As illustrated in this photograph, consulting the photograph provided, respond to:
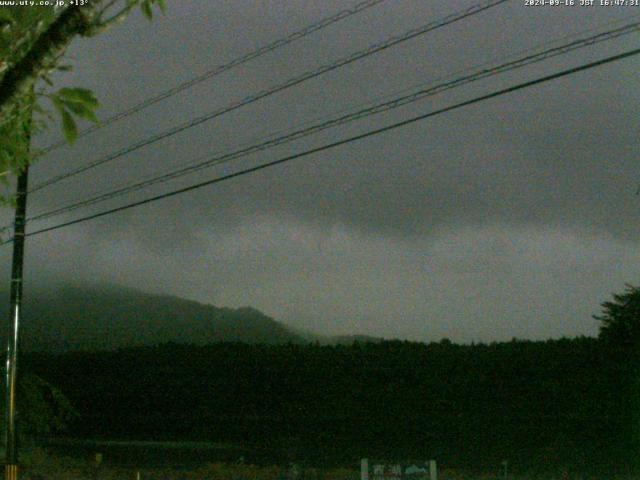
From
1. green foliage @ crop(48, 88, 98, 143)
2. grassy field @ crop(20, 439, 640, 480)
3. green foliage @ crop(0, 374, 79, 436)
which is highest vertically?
green foliage @ crop(48, 88, 98, 143)

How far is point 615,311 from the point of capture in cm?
2891

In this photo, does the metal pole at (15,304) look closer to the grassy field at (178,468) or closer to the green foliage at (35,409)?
the grassy field at (178,468)

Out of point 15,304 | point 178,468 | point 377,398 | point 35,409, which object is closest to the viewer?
point 15,304

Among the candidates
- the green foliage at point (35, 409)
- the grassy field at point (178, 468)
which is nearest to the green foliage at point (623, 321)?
the grassy field at point (178, 468)

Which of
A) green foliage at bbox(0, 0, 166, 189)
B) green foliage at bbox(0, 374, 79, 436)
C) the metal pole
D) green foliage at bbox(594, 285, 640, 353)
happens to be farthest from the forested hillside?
green foliage at bbox(0, 0, 166, 189)

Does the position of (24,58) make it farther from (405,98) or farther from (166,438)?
(166,438)

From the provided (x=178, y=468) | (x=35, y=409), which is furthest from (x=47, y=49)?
(x=35, y=409)

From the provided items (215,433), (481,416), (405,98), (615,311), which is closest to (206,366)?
(215,433)

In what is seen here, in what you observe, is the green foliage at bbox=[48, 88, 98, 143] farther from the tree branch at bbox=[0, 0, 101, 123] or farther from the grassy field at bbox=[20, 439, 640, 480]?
the grassy field at bbox=[20, 439, 640, 480]

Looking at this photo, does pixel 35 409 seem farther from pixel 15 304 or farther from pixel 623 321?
pixel 623 321

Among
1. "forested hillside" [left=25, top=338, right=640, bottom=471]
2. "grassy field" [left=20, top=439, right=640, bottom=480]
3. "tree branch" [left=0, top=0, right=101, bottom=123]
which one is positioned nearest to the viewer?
Result: "tree branch" [left=0, top=0, right=101, bottom=123]

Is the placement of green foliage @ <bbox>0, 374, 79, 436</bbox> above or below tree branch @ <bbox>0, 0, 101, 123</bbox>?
below

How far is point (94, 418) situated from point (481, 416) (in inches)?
756

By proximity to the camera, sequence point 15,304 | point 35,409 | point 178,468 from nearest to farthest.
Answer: point 15,304 → point 35,409 → point 178,468
